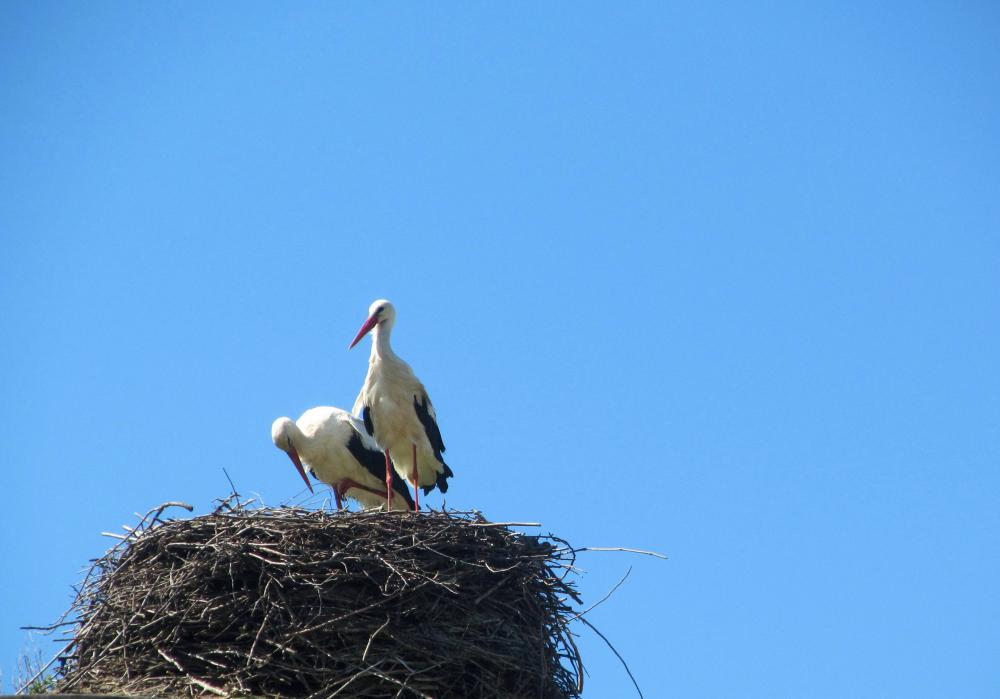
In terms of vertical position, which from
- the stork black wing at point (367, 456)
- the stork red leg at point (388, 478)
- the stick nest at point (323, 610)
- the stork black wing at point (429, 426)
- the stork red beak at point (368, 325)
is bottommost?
the stick nest at point (323, 610)

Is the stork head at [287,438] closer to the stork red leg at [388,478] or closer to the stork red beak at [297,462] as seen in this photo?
the stork red beak at [297,462]

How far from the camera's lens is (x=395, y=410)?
9961 mm

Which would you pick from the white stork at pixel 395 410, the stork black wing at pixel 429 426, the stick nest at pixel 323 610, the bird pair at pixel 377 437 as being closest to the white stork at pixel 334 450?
the bird pair at pixel 377 437

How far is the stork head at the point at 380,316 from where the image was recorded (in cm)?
1030

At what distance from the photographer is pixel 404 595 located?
22.1 ft

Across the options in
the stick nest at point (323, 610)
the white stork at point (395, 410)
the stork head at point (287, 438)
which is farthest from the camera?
the stork head at point (287, 438)

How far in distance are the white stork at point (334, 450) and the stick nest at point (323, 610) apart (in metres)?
3.47

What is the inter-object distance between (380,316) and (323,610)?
13.4ft

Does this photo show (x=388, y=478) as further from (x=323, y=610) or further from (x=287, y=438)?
(x=323, y=610)

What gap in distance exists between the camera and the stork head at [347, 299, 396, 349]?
10297 millimetres

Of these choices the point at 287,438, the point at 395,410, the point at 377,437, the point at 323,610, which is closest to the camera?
the point at 323,610

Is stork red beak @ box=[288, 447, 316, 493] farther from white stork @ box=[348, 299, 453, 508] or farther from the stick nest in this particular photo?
the stick nest

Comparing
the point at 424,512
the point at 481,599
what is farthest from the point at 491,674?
the point at 424,512

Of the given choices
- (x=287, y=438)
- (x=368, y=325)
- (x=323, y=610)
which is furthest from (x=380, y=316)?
(x=323, y=610)
